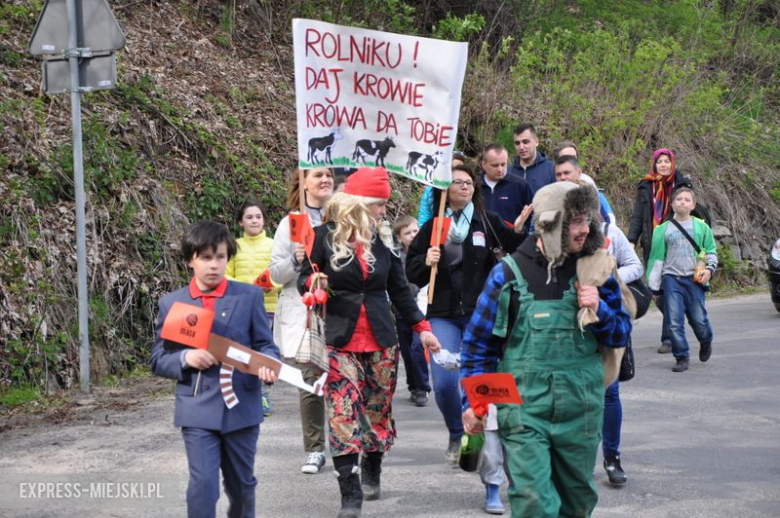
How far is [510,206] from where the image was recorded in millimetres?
8031

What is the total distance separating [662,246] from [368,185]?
6.16m

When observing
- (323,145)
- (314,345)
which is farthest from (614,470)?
(323,145)

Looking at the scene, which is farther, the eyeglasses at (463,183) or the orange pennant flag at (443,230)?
the eyeglasses at (463,183)

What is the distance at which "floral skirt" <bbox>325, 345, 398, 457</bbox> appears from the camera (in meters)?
A: 6.07

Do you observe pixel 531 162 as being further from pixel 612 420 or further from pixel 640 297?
pixel 640 297

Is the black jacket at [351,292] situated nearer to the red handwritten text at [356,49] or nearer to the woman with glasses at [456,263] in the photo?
the woman with glasses at [456,263]

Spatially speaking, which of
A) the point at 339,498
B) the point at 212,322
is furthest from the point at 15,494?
the point at 212,322

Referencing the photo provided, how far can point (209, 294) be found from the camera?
509 cm

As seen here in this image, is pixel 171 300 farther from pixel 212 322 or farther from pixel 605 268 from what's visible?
pixel 605 268

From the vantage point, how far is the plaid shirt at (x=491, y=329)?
4855 millimetres

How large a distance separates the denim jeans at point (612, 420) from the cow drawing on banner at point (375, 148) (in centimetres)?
226

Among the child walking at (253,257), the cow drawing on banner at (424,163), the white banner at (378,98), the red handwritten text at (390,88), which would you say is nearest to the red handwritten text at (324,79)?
the white banner at (378,98)

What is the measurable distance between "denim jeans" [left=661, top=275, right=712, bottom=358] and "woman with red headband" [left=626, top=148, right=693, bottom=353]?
62 centimetres

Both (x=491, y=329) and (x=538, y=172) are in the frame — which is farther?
(x=538, y=172)
